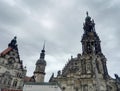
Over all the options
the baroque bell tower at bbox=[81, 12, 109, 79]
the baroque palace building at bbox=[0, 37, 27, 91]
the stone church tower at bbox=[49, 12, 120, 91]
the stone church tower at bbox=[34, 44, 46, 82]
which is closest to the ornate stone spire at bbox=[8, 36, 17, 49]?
the baroque palace building at bbox=[0, 37, 27, 91]

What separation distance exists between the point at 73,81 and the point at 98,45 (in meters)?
15.0

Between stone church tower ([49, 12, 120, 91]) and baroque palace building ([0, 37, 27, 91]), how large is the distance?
1035 centimetres

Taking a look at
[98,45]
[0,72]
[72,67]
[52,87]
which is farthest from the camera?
[98,45]

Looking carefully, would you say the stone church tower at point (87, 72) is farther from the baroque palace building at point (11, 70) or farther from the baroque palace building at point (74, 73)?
the baroque palace building at point (11, 70)

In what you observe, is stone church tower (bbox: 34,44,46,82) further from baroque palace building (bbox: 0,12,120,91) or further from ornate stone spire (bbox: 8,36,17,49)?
ornate stone spire (bbox: 8,36,17,49)

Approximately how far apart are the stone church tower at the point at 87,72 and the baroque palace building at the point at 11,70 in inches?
408

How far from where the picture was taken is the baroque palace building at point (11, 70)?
40.8m

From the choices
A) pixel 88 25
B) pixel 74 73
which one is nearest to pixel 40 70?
pixel 74 73

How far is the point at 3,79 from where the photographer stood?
40562 millimetres

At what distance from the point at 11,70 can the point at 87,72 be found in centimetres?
2018

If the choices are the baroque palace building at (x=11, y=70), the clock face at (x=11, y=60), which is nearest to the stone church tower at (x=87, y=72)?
the baroque palace building at (x=11, y=70)

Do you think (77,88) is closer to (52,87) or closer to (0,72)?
(52,87)

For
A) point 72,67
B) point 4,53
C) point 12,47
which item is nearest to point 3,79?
point 4,53

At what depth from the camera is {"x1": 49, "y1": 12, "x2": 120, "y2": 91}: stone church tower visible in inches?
1740
